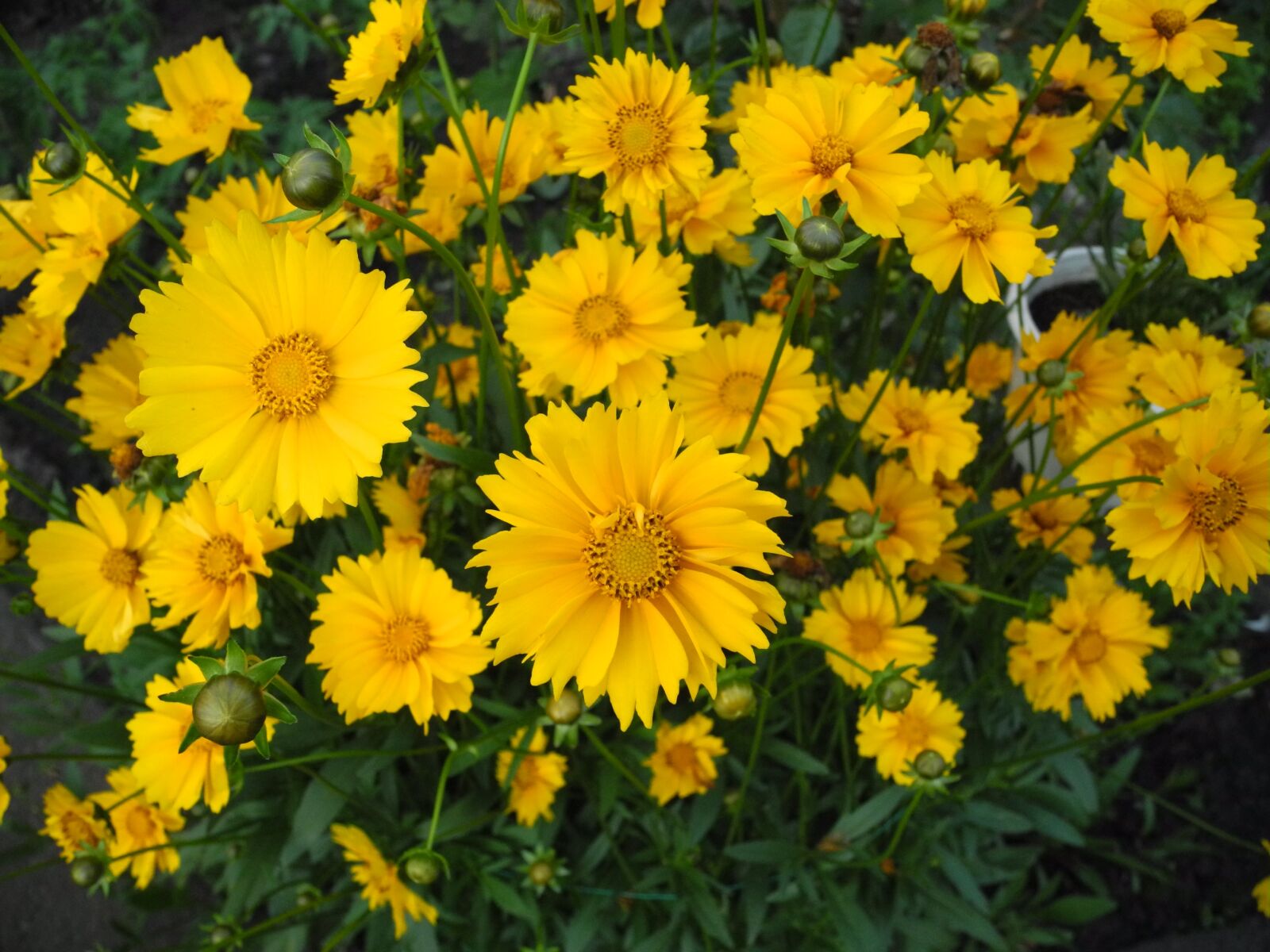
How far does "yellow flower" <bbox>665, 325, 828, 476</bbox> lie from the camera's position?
3.23ft

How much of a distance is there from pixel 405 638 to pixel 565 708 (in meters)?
0.20

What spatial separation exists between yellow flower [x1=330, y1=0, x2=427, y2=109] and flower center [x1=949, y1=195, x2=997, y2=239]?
54 cm

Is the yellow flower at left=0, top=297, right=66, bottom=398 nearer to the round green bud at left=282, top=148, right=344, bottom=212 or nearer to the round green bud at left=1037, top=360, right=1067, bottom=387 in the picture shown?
the round green bud at left=282, top=148, right=344, bottom=212

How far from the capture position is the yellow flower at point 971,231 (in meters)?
0.90

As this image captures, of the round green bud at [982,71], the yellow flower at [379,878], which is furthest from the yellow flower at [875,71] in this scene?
the yellow flower at [379,878]

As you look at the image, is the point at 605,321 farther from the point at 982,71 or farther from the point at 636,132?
the point at 982,71

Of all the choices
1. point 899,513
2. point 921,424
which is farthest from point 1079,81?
point 899,513

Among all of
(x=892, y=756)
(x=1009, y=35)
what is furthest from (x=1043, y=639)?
(x=1009, y=35)

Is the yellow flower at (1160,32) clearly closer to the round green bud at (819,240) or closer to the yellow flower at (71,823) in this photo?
the round green bud at (819,240)

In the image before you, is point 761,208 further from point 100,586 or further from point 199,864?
point 199,864

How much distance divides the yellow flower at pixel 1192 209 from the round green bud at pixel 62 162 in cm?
106

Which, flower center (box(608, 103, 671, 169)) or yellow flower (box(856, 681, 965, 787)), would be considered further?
yellow flower (box(856, 681, 965, 787))

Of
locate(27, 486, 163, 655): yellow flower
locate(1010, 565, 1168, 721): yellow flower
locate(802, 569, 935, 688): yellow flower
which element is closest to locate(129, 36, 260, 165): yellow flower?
locate(27, 486, 163, 655): yellow flower

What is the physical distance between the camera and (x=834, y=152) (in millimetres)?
858
